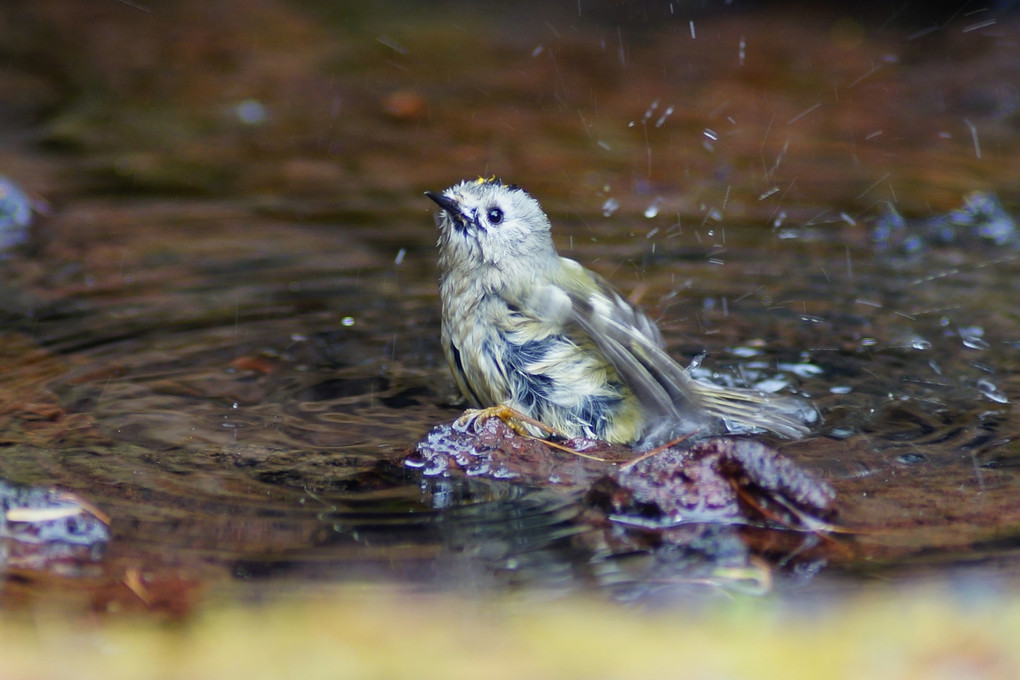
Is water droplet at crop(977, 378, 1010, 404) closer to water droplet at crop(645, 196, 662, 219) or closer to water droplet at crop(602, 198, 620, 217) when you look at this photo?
water droplet at crop(645, 196, 662, 219)

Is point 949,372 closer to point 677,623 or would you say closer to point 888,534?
point 888,534

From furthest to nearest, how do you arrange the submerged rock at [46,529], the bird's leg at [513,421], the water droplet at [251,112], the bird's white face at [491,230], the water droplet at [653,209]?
1. the water droplet at [251,112]
2. the water droplet at [653,209]
3. the bird's white face at [491,230]
4. the bird's leg at [513,421]
5. the submerged rock at [46,529]

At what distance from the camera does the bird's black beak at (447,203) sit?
3.34 metres

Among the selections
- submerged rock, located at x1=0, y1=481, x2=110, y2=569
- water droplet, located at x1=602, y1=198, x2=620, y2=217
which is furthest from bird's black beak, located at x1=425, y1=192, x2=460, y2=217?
water droplet, located at x1=602, y1=198, x2=620, y2=217

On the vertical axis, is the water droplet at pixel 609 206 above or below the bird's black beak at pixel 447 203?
above

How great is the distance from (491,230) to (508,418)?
60cm

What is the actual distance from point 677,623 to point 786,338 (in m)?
2.14

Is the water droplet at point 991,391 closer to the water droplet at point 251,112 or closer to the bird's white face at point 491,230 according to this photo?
the bird's white face at point 491,230

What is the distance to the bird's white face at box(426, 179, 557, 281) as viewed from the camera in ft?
10.9

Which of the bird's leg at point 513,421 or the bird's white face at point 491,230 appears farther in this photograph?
the bird's white face at point 491,230

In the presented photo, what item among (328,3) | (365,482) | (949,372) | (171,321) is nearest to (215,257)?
(171,321)

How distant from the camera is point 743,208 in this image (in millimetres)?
5383

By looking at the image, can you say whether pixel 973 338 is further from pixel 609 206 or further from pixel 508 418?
pixel 609 206

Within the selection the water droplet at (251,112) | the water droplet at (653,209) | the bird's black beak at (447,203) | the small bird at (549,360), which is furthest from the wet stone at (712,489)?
the water droplet at (251,112)
